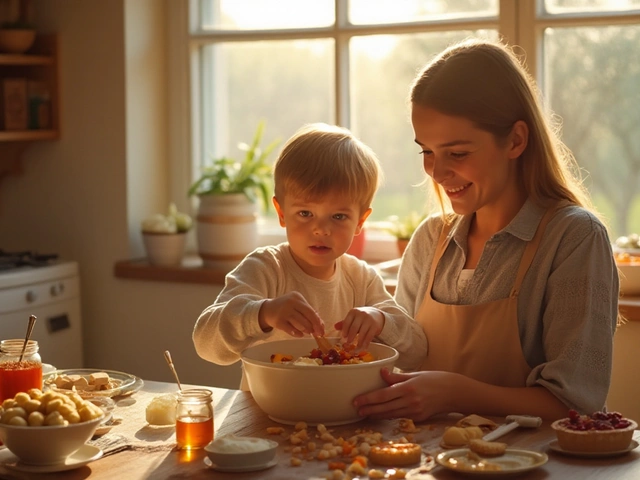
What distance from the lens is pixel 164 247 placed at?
3.65 m

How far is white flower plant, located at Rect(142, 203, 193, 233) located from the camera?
143 inches

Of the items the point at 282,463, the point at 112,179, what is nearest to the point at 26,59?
the point at 112,179

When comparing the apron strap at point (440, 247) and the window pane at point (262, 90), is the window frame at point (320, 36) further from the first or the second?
the apron strap at point (440, 247)

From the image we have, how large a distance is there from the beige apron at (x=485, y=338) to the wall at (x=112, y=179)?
1.68 meters

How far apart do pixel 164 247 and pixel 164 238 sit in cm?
4

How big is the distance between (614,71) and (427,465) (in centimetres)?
213

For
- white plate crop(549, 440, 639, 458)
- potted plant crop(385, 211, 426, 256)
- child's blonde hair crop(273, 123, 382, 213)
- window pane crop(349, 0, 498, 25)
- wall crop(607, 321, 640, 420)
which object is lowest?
wall crop(607, 321, 640, 420)

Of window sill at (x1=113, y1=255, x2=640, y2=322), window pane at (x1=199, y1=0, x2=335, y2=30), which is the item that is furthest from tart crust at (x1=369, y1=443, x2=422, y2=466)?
window pane at (x1=199, y1=0, x2=335, y2=30)

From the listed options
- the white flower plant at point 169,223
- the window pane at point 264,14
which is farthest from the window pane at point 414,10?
the white flower plant at point 169,223

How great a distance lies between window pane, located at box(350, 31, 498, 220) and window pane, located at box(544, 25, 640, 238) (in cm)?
A: 53

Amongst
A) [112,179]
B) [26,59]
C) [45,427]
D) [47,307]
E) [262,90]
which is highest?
[26,59]

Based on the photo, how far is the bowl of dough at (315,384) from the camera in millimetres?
1659

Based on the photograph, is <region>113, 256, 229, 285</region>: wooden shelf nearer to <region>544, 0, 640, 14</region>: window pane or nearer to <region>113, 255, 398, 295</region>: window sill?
<region>113, 255, 398, 295</region>: window sill

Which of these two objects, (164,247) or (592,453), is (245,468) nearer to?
(592,453)
